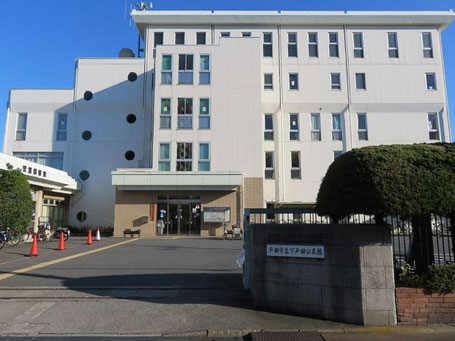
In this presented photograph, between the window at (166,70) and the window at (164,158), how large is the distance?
462cm

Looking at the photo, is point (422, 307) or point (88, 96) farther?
point (88, 96)

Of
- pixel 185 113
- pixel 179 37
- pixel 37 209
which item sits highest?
pixel 179 37

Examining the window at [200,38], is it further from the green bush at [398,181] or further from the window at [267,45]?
the green bush at [398,181]

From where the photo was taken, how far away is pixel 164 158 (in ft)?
85.7

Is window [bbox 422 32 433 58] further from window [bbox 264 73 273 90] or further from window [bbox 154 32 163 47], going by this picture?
window [bbox 154 32 163 47]

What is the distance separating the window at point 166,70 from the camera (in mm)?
26828

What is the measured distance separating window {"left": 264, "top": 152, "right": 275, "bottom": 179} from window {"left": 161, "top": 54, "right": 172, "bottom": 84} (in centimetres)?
894

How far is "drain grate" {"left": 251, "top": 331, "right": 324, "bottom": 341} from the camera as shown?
5027 mm

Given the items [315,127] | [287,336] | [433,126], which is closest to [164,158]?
[315,127]

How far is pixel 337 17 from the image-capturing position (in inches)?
1166

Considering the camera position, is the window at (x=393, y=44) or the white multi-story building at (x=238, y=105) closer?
the white multi-story building at (x=238, y=105)

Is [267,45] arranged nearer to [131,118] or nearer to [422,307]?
[131,118]

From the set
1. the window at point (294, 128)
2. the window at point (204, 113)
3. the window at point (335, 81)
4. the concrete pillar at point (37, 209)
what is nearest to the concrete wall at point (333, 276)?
the concrete pillar at point (37, 209)

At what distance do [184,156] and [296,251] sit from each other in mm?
20647
